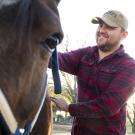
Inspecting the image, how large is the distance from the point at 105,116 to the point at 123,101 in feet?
0.61

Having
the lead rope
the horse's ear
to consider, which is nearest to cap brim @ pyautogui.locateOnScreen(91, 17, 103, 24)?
the lead rope

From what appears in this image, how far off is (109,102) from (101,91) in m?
0.10

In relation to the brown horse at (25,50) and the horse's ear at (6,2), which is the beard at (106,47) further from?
the horse's ear at (6,2)

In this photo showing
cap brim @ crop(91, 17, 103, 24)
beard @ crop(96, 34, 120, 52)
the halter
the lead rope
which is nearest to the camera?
the halter

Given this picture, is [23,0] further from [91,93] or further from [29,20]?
[91,93]

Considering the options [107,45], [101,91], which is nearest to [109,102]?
[101,91]

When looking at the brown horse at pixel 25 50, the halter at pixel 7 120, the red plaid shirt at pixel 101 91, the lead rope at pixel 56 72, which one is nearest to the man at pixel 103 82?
the red plaid shirt at pixel 101 91

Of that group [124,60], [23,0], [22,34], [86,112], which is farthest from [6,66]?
[124,60]

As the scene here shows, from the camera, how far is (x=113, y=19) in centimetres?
307

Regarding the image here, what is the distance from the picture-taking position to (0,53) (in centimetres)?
139

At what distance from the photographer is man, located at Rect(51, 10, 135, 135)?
9.46ft

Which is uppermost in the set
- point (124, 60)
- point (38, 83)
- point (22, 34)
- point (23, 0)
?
point (23, 0)

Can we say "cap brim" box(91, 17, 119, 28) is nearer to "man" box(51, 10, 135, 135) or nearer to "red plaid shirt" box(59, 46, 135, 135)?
"man" box(51, 10, 135, 135)

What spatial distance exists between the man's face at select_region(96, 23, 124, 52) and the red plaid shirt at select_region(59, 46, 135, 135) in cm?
7
